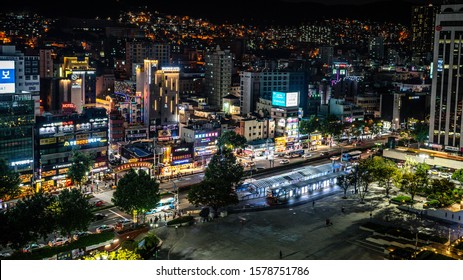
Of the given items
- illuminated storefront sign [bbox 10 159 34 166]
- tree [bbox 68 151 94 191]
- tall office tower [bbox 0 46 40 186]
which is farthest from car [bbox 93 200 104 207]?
illuminated storefront sign [bbox 10 159 34 166]

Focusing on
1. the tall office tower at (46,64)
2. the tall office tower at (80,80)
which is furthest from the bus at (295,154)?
the tall office tower at (46,64)

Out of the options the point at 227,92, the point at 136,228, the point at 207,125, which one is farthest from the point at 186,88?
the point at 136,228

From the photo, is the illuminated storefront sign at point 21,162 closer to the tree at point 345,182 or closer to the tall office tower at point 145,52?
the tree at point 345,182

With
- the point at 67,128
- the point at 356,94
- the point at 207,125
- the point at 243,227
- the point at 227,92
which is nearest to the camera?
the point at 243,227

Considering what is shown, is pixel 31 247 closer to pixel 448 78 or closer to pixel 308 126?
pixel 308 126

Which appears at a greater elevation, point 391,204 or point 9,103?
point 9,103

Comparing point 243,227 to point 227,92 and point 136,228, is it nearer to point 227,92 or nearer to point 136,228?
point 136,228

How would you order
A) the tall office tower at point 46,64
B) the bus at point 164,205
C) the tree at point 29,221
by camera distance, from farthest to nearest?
the tall office tower at point 46,64 → the bus at point 164,205 → the tree at point 29,221
